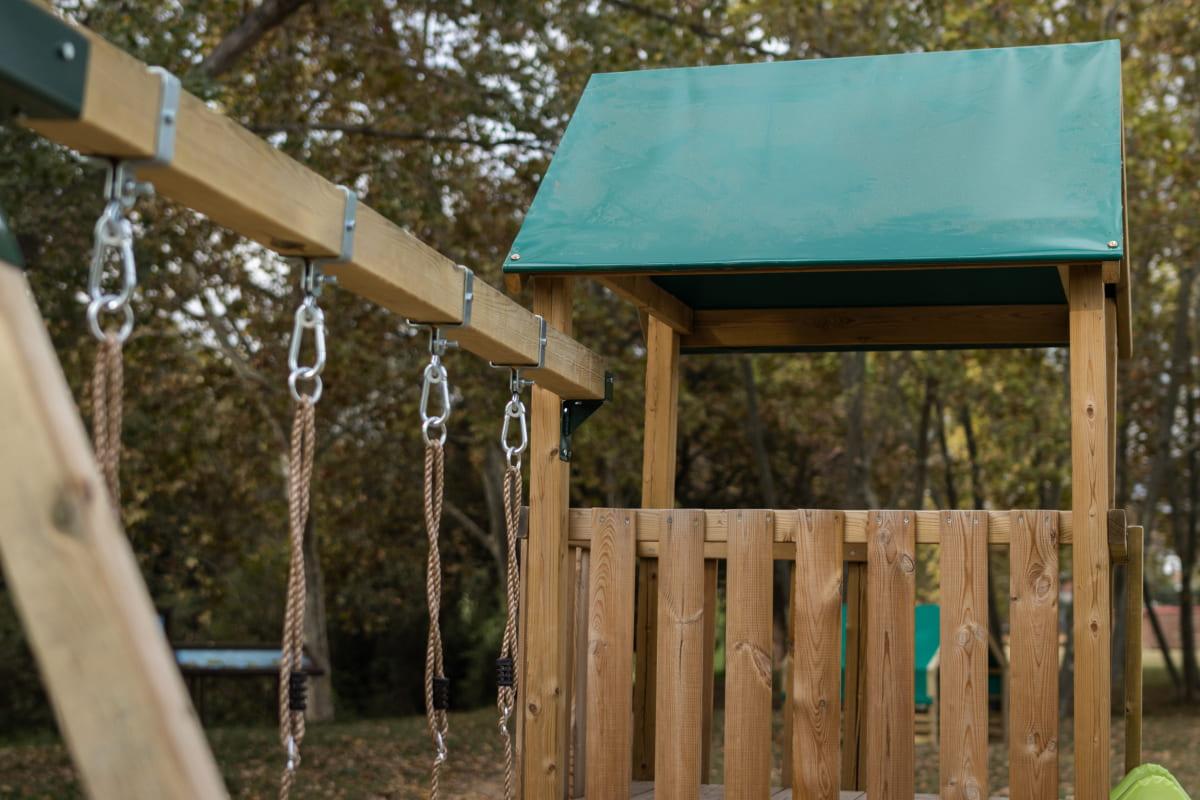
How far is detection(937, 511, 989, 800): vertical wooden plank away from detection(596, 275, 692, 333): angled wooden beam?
1330mm

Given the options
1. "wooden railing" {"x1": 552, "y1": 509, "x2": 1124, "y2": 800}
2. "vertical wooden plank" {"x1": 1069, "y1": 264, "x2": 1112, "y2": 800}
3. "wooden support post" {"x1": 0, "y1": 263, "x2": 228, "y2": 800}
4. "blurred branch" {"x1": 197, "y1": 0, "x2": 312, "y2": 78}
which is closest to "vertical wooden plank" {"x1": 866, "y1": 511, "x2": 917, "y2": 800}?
"wooden railing" {"x1": 552, "y1": 509, "x2": 1124, "y2": 800}

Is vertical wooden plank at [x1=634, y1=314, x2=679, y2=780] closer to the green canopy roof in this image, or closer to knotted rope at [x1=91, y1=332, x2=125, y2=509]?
the green canopy roof

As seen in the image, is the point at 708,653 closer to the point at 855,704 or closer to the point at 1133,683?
the point at 855,704

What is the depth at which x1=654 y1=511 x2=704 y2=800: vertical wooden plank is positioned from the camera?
391 centimetres

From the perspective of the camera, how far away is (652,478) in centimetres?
510

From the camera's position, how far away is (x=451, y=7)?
10492 millimetres

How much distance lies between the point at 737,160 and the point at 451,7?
672cm

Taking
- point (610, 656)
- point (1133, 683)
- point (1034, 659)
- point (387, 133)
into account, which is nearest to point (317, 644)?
point (387, 133)

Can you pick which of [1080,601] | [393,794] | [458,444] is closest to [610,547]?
[1080,601]

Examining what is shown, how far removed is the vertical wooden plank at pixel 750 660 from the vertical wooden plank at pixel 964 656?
1.65ft

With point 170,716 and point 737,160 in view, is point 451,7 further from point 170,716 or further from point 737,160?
point 170,716

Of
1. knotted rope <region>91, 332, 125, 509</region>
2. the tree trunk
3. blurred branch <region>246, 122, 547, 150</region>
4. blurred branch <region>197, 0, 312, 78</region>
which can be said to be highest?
blurred branch <region>197, 0, 312, 78</region>

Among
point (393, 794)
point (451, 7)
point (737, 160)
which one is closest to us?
point (737, 160)

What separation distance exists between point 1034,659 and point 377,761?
865 centimetres
